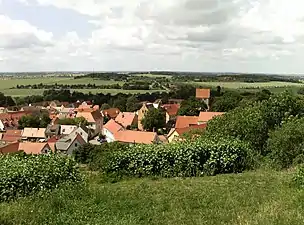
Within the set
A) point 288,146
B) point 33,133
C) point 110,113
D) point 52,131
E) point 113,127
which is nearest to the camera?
point 288,146

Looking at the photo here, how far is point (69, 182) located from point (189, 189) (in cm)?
306

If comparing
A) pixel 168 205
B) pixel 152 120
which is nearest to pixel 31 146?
pixel 152 120

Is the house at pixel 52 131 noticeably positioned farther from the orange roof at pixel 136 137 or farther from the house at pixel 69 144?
the orange roof at pixel 136 137

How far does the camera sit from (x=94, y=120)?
84250 mm

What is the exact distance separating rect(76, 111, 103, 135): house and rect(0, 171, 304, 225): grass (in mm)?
73186

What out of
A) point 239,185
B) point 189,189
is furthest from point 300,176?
point 189,189

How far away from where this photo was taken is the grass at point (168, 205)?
23.1 feet

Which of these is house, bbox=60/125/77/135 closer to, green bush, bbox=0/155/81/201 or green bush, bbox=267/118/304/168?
green bush, bbox=267/118/304/168

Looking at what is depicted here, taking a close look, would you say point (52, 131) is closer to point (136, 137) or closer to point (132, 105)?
point (136, 137)

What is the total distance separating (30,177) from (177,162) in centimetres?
559

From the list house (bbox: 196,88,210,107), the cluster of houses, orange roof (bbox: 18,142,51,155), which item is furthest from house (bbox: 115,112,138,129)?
orange roof (bbox: 18,142,51,155)

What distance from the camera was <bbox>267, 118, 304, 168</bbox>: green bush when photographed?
1534 cm

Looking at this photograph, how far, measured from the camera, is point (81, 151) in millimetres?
39531

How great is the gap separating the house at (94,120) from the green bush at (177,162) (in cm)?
6864
